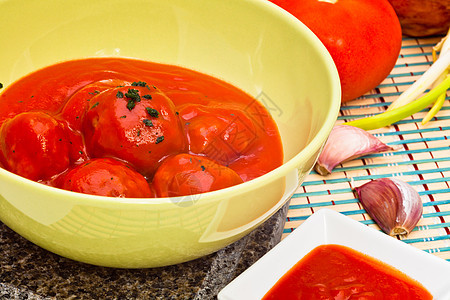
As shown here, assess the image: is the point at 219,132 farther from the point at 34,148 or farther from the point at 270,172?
the point at 34,148

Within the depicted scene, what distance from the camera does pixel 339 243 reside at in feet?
4.79

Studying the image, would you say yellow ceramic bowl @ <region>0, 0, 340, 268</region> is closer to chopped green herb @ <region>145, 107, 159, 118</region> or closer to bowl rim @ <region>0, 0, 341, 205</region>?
bowl rim @ <region>0, 0, 341, 205</region>

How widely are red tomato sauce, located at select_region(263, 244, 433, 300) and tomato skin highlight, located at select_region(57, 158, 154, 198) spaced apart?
386 millimetres

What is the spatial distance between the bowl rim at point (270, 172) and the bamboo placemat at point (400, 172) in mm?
473

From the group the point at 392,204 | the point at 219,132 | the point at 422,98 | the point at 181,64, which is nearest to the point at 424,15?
the point at 422,98

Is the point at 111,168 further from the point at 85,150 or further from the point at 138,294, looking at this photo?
the point at 138,294

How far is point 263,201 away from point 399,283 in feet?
1.52

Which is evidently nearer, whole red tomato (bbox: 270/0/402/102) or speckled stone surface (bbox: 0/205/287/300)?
speckled stone surface (bbox: 0/205/287/300)

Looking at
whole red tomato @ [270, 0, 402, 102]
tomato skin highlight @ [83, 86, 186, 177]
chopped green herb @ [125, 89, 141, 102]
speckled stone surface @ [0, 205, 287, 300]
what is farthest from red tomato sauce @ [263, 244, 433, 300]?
whole red tomato @ [270, 0, 402, 102]

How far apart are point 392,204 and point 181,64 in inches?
26.5

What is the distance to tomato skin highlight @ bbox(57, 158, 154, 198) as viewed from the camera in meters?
1.07

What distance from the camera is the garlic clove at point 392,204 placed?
1.61 m

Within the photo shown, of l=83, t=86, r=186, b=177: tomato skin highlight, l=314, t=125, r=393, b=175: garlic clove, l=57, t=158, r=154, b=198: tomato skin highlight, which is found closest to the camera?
l=57, t=158, r=154, b=198: tomato skin highlight

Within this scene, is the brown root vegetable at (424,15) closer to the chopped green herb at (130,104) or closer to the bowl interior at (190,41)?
the bowl interior at (190,41)
